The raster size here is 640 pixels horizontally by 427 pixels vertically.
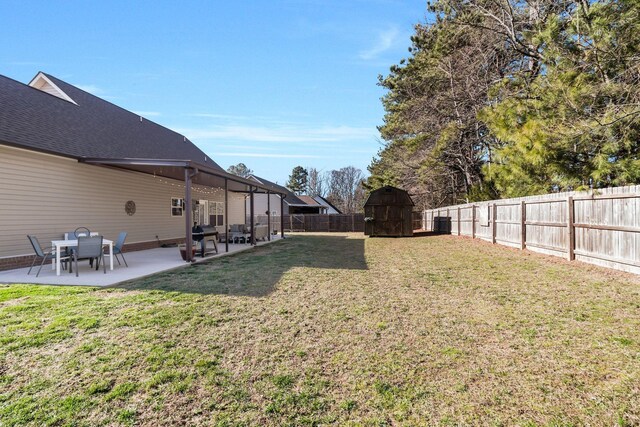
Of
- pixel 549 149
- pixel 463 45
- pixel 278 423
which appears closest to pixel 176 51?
pixel 463 45

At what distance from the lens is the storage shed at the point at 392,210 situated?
19375 mm

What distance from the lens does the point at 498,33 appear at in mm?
11891

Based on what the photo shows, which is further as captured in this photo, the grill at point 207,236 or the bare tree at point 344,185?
the bare tree at point 344,185

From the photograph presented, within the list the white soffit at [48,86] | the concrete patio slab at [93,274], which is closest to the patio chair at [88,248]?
the concrete patio slab at [93,274]

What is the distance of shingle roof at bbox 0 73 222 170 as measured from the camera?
28.6ft

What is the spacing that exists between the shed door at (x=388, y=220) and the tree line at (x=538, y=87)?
3.61 meters

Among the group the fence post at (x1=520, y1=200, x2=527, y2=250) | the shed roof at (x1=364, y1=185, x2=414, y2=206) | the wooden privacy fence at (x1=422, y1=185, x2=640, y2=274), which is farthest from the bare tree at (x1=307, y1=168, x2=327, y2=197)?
the fence post at (x1=520, y1=200, x2=527, y2=250)

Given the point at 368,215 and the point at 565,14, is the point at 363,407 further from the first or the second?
the point at 368,215

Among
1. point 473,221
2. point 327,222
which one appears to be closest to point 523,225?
point 473,221

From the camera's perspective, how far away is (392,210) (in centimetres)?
1942

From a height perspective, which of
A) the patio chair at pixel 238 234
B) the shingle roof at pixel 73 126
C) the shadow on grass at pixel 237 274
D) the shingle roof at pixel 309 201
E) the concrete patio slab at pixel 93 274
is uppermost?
the shingle roof at pixel 73 126

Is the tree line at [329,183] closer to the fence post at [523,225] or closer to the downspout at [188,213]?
the fence post at [523,225]

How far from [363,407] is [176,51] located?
520 inches

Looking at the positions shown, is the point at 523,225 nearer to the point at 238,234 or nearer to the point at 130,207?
the point at 238,234
